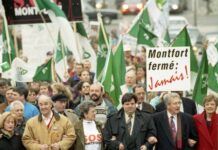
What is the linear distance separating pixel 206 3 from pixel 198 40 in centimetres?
2189

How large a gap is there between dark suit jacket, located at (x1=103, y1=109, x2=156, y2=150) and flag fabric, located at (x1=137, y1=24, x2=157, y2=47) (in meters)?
6.57

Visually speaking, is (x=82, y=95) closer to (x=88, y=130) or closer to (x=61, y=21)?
(x=88, y=130)

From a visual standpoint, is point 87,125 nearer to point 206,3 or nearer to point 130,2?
point 130,2

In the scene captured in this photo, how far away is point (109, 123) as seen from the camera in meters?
14.2

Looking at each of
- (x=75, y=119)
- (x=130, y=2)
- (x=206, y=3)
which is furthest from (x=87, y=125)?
(x=206, y=3)

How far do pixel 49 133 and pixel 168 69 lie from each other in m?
2.78

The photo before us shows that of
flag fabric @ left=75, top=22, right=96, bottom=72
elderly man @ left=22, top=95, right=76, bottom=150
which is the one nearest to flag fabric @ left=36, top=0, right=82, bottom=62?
flag fabric @ left=75, top=22, right=96, bottom=72

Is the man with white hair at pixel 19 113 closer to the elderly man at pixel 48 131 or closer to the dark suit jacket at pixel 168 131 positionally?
the elderly man at pixel 48 131

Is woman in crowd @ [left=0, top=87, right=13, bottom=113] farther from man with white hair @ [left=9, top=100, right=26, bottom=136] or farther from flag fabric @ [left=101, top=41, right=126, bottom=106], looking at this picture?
flag fabric @ [left=101, top=41, right=126, bottom=106]

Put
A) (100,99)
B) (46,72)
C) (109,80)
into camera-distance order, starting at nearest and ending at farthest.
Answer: (100,99), (109,80), (46,72)

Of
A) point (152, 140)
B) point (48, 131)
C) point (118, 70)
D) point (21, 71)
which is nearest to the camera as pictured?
point (48, 131)

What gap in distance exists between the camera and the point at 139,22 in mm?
21969

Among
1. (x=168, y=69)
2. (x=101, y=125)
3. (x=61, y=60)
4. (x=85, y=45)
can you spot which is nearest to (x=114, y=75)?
(x=168, y=69)

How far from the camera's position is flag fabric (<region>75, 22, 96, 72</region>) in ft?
71.5
